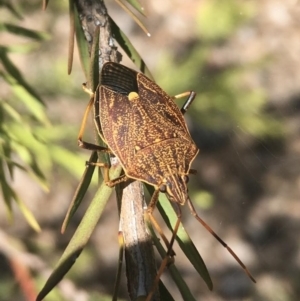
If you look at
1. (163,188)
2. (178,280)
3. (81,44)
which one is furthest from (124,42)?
(178,280)

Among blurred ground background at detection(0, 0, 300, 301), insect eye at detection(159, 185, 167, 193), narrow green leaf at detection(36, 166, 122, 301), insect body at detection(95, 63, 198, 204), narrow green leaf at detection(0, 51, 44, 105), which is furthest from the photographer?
blurred ground background at detection(0, 0, 300, 301)

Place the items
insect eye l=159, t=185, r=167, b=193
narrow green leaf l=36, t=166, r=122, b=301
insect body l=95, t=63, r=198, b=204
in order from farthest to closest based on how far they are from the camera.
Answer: insect body l=95, t=63, r=198, b=204
insect eye l=159, t=185, r=167, b=193
narrow green leaf l=36, t=166, r=122, b=301

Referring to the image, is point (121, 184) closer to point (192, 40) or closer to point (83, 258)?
point (83, 258)

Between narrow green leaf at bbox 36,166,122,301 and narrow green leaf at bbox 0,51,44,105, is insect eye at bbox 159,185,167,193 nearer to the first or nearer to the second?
narrow green leaf at bbox 36,166,122,301

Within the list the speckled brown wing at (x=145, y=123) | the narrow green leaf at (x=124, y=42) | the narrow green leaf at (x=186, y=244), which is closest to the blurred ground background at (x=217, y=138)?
the speckled brown wing at (x=145, y=123)

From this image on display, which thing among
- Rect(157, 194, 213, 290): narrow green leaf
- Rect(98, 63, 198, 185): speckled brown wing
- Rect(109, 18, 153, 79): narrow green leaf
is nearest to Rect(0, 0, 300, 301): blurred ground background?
Rect(98, 63, 198, 185): speckled brown wing

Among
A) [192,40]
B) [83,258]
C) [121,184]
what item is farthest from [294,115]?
[121,184]

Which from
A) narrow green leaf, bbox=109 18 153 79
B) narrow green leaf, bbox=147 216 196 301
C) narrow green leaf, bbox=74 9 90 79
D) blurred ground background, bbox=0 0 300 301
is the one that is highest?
A: narrow green leaf, bbox=74 9 90 79
